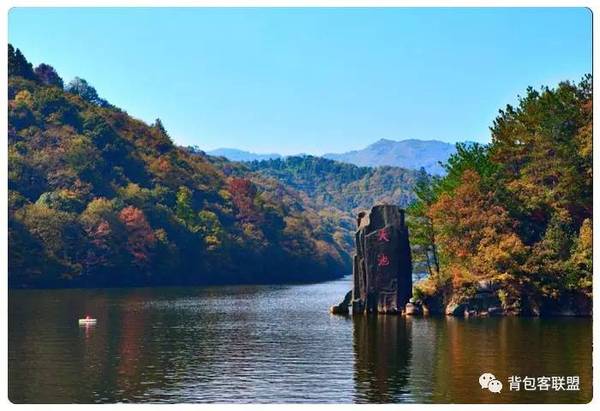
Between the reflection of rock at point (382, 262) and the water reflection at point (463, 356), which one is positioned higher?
the reflection of rock at point (382, 262)

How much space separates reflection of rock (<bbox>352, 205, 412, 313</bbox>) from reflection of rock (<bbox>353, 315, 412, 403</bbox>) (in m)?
2.38

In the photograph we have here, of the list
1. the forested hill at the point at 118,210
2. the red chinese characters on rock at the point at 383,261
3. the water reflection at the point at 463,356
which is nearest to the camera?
the water reflection at the point at 463,356

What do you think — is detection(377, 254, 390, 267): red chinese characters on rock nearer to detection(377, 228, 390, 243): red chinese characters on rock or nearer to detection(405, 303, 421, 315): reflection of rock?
detection(377, 228, 390, 243): red chinese characters on rock

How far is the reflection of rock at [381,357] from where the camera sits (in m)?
34.8

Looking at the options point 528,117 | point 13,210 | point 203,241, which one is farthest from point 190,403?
point 203,241

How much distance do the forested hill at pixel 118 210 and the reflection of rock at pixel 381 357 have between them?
46473mm

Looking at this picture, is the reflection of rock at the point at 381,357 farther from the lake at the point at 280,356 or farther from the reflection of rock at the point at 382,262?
the reflection of rock at the point at 382,262

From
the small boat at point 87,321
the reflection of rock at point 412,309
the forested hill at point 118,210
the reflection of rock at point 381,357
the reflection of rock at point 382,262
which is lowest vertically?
the reflection of rock at point 381,357

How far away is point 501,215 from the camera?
61688 mm

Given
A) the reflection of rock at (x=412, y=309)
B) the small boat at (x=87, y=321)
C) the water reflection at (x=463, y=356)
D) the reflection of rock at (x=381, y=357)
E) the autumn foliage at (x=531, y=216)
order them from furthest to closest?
the reflection of rock at (x=412, y=309), the autumn foliage at (x=531, y=216), the small boat at (x=87, y=321), the reflection of rock at (x=381, y=357), the water reflection at (x=463, y=356)

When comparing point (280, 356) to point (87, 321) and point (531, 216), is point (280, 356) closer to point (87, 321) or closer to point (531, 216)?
point (87, 321)

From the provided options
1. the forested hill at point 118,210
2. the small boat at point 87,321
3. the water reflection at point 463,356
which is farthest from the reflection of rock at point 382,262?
the forested hill at point 118,210

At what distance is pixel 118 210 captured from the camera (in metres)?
111

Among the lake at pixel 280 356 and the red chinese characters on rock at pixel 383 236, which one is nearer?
the lake at pixel 280 356
